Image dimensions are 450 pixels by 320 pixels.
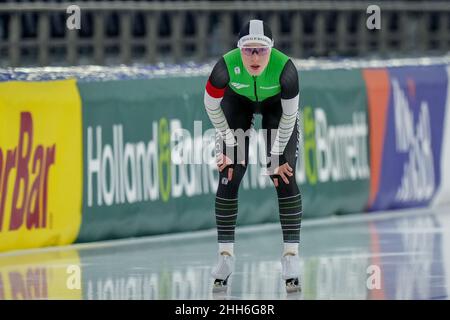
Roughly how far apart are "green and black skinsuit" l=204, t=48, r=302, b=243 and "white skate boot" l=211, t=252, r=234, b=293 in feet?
0.45

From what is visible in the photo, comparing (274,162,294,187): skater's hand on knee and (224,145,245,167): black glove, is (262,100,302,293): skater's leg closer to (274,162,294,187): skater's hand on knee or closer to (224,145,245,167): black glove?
(274,162,294,187): skater's hand on knee

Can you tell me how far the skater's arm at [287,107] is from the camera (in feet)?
37.8

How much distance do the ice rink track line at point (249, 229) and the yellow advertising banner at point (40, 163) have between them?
3.4 inches

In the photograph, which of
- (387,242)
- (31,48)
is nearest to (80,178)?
(387,242)

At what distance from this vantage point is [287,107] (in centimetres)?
1157

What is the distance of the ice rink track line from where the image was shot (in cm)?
1512

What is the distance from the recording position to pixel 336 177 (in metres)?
18.3

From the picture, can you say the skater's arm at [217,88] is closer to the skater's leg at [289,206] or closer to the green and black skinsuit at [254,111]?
the green and black skinsuit at [254,111]

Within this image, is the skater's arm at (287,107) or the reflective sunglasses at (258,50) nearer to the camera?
the reflective sunglasses at (258,50)

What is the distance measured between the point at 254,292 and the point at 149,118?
14.7ft

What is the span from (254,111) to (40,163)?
11.1 ft

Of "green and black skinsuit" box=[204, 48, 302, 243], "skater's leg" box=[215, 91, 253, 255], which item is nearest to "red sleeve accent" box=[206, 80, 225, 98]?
"green and black skinsuit" box=[204, 48, 302, 243]

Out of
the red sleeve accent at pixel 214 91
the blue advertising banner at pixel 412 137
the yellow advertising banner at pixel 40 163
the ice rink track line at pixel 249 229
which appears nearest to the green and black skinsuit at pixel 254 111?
the red sleeve accent at pixel 214 91

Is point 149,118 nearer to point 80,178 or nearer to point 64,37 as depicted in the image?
point 80,178
